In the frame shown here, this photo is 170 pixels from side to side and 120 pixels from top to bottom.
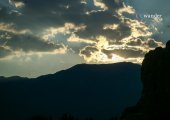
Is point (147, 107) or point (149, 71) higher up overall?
point (149, 71)

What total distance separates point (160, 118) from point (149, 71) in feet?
38.8

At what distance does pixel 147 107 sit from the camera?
302 ft

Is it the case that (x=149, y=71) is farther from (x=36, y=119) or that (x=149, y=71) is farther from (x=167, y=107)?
(x=36, y=119)

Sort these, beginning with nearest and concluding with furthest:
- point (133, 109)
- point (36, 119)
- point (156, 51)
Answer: point (156, 51), point (133, 109), point (36, 119)

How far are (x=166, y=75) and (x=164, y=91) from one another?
3674 millimetres

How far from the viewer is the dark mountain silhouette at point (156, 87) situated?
89.4 metres

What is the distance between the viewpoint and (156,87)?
92188mm

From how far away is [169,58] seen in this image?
91.9m

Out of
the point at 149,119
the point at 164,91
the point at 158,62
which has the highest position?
the point at 158,62

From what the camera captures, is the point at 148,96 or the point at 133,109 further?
the point at 133,109

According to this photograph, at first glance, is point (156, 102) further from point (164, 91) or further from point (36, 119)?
point (36, 119)

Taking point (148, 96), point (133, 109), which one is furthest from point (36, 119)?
point (148, 96)

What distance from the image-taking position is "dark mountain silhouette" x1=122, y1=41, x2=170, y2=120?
89.4m

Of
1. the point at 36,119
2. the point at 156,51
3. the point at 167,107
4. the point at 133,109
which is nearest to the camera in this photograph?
the point at 167,107
